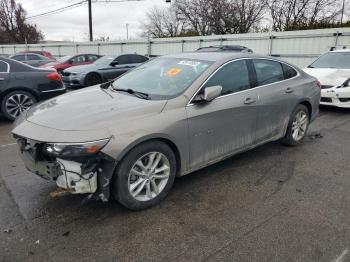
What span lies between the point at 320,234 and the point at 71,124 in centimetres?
250

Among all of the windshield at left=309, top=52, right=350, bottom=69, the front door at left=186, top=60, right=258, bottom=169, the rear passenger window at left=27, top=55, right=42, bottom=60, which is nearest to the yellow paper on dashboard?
the front door at left=186, top=60, right=258, bottom=169

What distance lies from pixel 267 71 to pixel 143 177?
253 cm

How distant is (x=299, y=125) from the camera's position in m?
5.30

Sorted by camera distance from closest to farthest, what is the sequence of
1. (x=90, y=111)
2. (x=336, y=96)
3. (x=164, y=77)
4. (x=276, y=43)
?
(x=90, y=111) → (x=164, y=77) → (x=336, y=96) → (x=276, y=43)

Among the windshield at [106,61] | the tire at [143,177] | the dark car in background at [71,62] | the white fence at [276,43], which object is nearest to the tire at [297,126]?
the tire at [143,177]

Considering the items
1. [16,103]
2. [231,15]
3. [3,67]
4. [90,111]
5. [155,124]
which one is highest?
[231,15]

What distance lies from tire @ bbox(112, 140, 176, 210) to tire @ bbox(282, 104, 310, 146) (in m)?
2.51

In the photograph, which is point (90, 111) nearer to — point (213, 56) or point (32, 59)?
point (213, 56)

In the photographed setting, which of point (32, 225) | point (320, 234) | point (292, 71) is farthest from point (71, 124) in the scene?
point (292, 71)

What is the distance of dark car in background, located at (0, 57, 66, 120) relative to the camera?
22.7 feet

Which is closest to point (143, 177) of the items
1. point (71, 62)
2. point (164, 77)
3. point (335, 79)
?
point (164, 77)

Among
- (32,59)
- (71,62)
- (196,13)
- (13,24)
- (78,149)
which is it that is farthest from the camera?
(13,24)

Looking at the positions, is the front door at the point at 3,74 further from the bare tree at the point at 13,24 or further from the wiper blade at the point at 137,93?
the bare tree at the point at 13,24

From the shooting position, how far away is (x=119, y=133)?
115 inches
